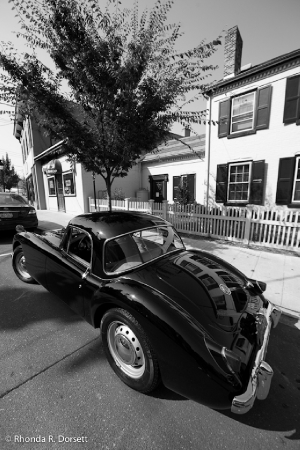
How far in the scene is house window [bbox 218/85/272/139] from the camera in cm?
779

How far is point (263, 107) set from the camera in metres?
7.80

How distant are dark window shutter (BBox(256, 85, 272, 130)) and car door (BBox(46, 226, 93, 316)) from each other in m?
8.70

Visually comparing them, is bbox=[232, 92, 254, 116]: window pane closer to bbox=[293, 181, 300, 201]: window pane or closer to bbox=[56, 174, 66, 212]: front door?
bbox=[293, 181, 300, 201]: window pane

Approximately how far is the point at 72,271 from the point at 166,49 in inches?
218

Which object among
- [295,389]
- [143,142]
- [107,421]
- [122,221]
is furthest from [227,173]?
[107,421]

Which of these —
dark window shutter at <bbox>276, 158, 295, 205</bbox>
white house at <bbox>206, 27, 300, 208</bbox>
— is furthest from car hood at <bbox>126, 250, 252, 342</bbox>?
white house at <bbox>206, 27, 300, 208</bbox>

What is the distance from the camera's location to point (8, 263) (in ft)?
15.4

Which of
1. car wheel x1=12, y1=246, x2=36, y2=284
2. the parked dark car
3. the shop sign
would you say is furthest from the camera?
the shop sign

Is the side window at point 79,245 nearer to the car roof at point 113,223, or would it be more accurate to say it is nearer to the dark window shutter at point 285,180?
the car roof at point 113,223

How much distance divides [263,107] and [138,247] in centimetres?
866

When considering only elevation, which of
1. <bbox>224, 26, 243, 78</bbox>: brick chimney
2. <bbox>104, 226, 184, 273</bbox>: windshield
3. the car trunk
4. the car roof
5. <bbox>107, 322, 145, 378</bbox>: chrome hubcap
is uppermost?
<bbox>224, 26, 243, 78</bbox>: brick chimney

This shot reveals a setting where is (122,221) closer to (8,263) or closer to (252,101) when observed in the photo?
(8,263)

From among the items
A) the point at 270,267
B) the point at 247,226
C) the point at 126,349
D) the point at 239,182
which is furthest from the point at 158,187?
the point at 126,349

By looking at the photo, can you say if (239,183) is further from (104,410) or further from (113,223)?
(104,410)
